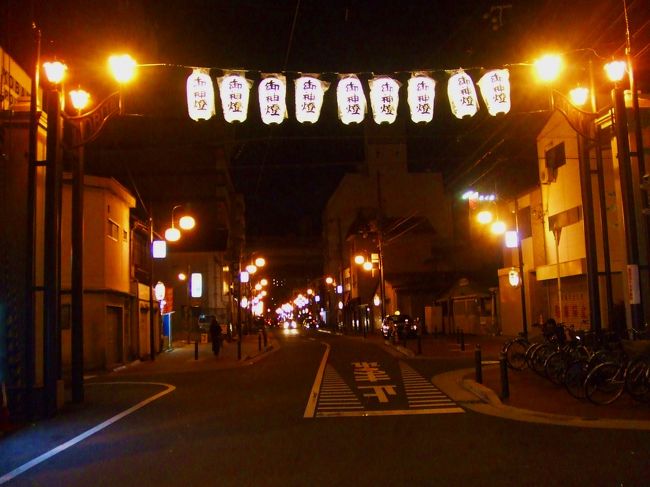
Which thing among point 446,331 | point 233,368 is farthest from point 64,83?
point 446,331

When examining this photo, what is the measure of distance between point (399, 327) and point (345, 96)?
2619cm

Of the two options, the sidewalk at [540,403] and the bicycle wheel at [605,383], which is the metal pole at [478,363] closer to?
the sidewalk at [540,403]

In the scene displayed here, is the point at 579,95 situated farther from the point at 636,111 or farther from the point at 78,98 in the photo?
the point at 78,98

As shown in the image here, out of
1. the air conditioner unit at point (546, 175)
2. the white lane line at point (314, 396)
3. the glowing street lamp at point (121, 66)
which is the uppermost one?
the air conditioner unit at point (546, 175)

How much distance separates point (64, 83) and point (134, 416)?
717 centimetres

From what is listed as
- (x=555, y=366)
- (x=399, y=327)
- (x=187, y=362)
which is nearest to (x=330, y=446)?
(x=555, y=366)

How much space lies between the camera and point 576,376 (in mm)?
13469

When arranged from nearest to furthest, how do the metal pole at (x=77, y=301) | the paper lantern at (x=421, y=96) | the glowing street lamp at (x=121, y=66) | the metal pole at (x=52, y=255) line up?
1. the metal pole at (x=52, y=255)
2. the glowing street lamp at (x=121, y=66)
3. the metal pole at (x=77, y=301)
4. the paper lantern at (x=421, y=96)

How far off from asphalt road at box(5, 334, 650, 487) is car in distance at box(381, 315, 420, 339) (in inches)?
874

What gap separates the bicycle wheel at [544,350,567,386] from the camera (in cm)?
1498

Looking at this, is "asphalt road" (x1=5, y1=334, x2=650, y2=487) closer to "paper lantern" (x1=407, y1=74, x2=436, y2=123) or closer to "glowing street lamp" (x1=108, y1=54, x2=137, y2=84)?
"paper lantern" (x1=407, y1=74, x2=436, y2=123)

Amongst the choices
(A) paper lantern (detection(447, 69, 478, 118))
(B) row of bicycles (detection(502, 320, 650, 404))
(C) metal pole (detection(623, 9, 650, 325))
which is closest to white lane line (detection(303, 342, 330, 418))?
(B) row of bicycles (detection(502, 320, 650, 404))

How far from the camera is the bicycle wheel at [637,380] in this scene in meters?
12.5

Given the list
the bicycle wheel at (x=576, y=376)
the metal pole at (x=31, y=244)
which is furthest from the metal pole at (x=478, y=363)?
the metal pole at (x=31, y=244)
